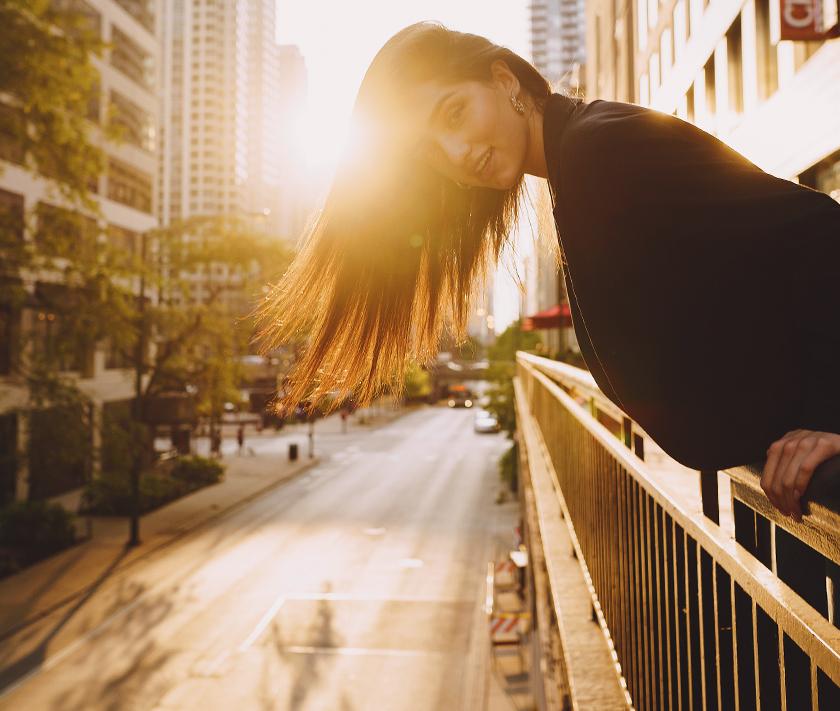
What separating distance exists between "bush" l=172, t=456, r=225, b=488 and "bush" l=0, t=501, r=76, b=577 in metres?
11.6

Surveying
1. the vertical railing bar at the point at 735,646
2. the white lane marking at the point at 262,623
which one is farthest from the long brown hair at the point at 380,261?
the white lane marking at the point at 262,623

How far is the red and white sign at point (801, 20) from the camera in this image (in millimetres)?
11320

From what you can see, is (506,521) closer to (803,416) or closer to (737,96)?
(737,96)

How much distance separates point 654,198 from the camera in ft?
3.72

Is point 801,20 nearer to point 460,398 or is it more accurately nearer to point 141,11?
point 141,11

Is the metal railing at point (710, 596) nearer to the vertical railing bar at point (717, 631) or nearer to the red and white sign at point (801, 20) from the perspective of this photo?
the vertical railing bar at point (717, 631)

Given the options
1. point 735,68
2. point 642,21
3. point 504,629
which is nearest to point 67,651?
point 504,629

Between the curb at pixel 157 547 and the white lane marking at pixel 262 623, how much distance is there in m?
4.86

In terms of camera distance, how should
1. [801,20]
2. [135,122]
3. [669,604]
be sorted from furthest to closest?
[135,122] < [801,20] < [669,604]

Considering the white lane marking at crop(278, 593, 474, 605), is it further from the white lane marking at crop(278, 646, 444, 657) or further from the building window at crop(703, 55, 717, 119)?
the building window at crop(703, 55, 717, 119)

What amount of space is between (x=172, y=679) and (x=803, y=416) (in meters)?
17.7

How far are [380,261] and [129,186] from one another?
3700cm

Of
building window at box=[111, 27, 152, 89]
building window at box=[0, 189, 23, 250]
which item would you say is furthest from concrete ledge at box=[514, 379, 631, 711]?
building window at box=[111, 27, 152, 89]

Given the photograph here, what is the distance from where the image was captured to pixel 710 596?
5.93ft
